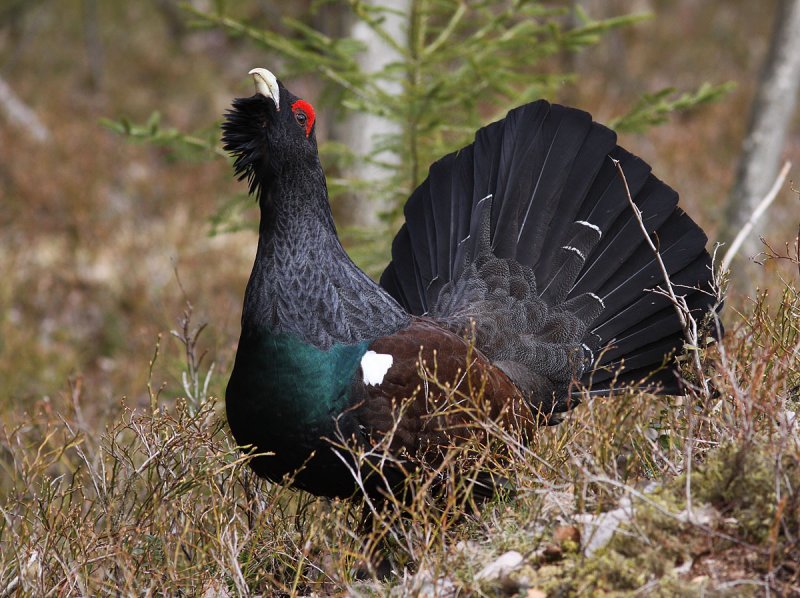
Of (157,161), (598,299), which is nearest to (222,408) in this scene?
(598,299)

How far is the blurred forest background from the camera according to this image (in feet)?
25.7

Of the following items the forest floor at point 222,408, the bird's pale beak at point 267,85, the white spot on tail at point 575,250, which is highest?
the bird's pale beak at point 267,85

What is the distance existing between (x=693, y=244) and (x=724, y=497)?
5.64 feet

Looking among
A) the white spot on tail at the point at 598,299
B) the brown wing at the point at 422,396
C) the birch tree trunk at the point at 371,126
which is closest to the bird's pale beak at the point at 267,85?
the brown wing at the point at 422,396

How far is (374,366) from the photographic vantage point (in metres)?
3.58

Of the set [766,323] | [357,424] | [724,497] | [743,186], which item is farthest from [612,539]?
[743,186]

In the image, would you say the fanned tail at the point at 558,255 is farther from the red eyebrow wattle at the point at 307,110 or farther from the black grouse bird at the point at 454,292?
the red eyebrow wattle at the point at 307,110

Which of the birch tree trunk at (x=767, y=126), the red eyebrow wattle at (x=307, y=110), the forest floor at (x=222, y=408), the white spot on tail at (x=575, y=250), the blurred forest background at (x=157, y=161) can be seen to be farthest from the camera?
the blurred forest background at (x=157, y=161)

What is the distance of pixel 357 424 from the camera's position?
3502mm

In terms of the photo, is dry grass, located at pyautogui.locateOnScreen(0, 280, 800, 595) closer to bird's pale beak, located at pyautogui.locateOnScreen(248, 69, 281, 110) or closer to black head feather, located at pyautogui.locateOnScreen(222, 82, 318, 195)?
black head feather, located at pyautogui.locateOnScreen(222, 82, 318, 195)

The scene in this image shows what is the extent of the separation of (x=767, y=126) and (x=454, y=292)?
420 centimetres

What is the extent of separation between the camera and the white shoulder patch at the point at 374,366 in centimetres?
356

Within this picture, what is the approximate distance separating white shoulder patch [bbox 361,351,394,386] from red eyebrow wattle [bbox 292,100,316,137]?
3.15ft

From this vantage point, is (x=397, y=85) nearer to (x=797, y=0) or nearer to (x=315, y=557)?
(x=797, y=0)
